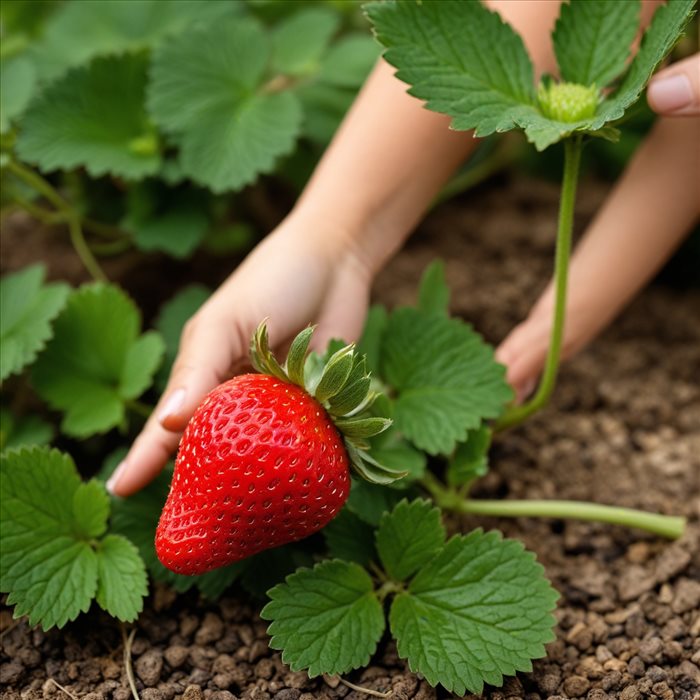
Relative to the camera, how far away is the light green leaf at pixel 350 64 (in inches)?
50.4

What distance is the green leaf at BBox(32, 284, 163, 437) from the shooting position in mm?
1039

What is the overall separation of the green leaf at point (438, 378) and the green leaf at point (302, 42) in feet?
1.56

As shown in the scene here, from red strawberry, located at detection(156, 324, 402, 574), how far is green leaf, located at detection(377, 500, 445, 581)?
8cm

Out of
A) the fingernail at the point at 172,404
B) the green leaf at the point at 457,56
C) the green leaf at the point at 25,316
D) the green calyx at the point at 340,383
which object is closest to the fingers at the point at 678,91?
the green leaf at the point at 457,56

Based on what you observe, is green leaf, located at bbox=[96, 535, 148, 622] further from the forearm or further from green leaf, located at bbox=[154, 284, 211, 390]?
the forearm

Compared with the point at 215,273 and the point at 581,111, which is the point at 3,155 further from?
the point at 581,111

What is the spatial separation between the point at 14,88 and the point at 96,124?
0.11 metres

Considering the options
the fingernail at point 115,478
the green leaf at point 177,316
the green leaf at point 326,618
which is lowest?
the green leaf at point 326,618

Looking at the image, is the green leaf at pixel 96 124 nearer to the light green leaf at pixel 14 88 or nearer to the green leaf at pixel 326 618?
the light green leaf at pixel 14 88

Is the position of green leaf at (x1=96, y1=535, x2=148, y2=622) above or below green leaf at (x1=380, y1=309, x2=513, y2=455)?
above

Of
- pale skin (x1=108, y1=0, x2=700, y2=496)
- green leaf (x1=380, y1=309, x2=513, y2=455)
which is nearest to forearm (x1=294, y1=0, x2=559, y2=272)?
pale skin (x1=108, y1=0, x2=700, y2=496)

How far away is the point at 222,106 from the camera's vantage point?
121 cm

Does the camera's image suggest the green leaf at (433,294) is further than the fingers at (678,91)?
Yes

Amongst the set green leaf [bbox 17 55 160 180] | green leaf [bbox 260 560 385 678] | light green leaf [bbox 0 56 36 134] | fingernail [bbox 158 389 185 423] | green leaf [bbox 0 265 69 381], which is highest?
light green leaf [bbox 0 56 36 134]
